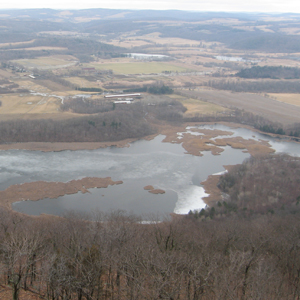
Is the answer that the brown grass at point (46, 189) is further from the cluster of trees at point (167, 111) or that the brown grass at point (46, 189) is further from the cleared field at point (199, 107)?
the cleared field at point (199, 107)

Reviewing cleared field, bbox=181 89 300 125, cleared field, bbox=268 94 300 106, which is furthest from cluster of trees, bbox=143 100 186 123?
cleared field, bbox=268 94 300 106

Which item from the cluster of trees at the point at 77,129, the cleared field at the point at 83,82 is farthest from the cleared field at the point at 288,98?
the cleared field at the point at 83,82

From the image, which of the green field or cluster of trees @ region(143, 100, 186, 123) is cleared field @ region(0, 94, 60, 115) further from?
the green field

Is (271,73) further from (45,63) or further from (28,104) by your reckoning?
(28,104)

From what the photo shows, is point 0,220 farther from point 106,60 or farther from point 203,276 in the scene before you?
point 106,60

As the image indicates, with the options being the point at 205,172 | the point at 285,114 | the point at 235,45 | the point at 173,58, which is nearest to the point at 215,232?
the point at 205,172

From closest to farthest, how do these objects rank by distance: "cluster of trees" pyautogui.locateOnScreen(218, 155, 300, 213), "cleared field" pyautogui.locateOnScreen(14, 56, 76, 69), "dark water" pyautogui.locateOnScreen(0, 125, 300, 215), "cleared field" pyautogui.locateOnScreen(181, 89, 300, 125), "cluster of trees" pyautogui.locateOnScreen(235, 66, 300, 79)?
"cluster of trees" pyautogui.locateOnScreen(218, 155, 300, 213)
"dark water" pyautogui.locateOnScreen(0, 125, 300, 215)
"cleared field" pyautogui.locateOnScreen(181, 89, 300, 125)
"cluster of trees" pyautogui.locateOnScreen(235, 66, 300, 79)
"cleared field" pyautogui.locateOnScreen(14, 56, 76, 69)
